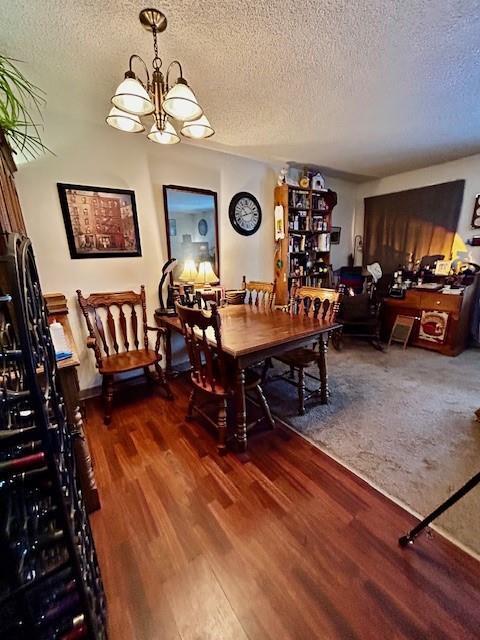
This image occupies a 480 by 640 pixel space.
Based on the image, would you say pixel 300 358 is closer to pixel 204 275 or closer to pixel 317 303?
pixel 317 303

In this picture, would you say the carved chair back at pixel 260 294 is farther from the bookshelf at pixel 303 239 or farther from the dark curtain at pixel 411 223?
the dark curtain at pixel 411 223

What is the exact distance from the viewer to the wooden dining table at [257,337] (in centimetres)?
169

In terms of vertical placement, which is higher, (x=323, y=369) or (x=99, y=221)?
(x=99, y=221)

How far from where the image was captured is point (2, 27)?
1.31 m

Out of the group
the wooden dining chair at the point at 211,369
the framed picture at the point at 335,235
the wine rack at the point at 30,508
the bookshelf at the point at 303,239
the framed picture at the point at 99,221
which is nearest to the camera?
the wine rack at the point at 30,508

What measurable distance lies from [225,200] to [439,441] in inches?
117

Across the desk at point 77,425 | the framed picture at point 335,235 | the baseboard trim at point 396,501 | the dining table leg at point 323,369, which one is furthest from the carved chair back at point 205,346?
the framed picture at point 335,235

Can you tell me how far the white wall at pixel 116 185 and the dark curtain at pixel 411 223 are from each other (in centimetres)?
219

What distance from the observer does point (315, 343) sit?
7.64 ft

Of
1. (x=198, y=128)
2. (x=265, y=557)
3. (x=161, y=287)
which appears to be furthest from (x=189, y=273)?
(x=265, y=557)

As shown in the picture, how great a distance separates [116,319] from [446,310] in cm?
384

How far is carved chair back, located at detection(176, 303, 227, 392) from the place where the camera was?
1598mm

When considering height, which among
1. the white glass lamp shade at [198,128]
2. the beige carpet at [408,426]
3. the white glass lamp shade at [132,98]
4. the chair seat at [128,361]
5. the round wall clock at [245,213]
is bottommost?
the beige carpet at [408,426]

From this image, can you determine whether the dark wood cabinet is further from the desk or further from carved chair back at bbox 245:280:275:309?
the desk
